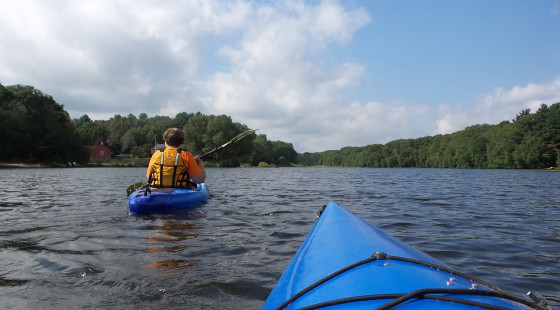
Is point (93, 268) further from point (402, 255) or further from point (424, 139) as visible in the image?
point (424, 139)

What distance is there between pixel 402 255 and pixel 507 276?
2.11 meters

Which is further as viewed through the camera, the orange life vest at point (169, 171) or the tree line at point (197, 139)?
the tree line at point (197, 139)

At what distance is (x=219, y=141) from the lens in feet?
234

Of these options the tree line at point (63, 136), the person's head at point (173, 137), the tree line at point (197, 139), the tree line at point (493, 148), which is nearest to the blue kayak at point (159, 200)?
the person's head at point (173, 137)

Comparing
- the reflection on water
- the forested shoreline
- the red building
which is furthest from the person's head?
the red building

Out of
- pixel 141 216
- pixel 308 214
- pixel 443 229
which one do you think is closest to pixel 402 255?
pixel 443 229

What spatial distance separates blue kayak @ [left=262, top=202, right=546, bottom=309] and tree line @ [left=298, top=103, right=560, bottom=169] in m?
71.5

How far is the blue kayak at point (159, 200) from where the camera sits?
6.38m

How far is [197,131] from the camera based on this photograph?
260 feet

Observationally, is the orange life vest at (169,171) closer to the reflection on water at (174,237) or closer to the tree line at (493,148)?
the reflection on water at (174,237)

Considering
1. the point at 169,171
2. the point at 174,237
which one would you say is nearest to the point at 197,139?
the point at 169,171

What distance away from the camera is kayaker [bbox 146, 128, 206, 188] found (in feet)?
21.3

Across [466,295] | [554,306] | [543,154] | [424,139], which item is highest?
[424,139]

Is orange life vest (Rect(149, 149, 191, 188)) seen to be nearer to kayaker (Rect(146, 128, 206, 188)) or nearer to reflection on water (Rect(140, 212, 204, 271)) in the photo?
kayaker (Rect(146, 128, 206, 188))
